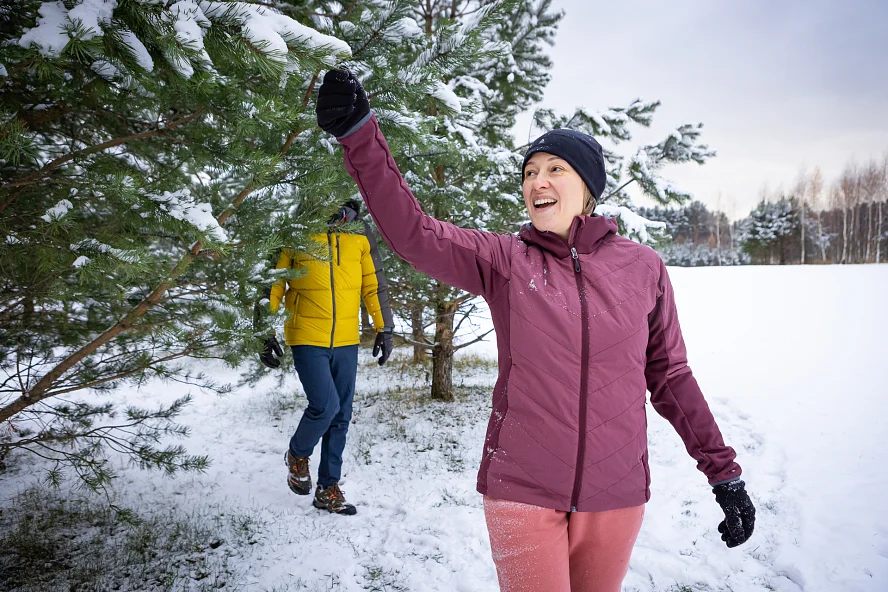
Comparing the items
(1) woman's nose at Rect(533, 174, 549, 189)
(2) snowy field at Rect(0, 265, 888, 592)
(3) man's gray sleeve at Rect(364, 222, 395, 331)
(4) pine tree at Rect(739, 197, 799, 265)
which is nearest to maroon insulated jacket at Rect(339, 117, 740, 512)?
(1) woman's nose at Rect(533, 174, 549, 189)

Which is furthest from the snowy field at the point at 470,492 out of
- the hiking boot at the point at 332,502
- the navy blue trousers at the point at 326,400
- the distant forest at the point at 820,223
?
the distant forest at the point at 820,223

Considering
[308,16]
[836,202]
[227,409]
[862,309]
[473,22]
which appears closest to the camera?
[473,22]

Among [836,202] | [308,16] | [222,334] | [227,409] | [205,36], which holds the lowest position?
[227,409]

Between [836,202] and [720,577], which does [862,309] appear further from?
[836,202]

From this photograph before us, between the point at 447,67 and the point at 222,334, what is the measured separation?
7.09 feet

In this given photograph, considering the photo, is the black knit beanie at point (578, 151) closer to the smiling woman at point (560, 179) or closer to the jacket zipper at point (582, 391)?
the smiling woman at point (560, 179)

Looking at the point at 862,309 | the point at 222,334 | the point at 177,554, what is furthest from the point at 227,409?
the point at 862,309

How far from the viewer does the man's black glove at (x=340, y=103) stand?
4.43ft

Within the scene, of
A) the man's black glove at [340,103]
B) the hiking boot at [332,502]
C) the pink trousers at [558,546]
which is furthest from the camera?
the hiking boot at [332,502]

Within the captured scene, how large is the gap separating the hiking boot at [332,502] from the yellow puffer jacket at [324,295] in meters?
1.25

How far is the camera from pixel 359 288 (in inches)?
157

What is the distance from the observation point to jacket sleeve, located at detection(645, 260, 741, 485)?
5.82ft

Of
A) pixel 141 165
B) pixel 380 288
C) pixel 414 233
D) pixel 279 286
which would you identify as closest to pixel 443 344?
pixel 380 288

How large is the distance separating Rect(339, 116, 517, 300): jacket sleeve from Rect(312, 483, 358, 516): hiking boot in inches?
115
